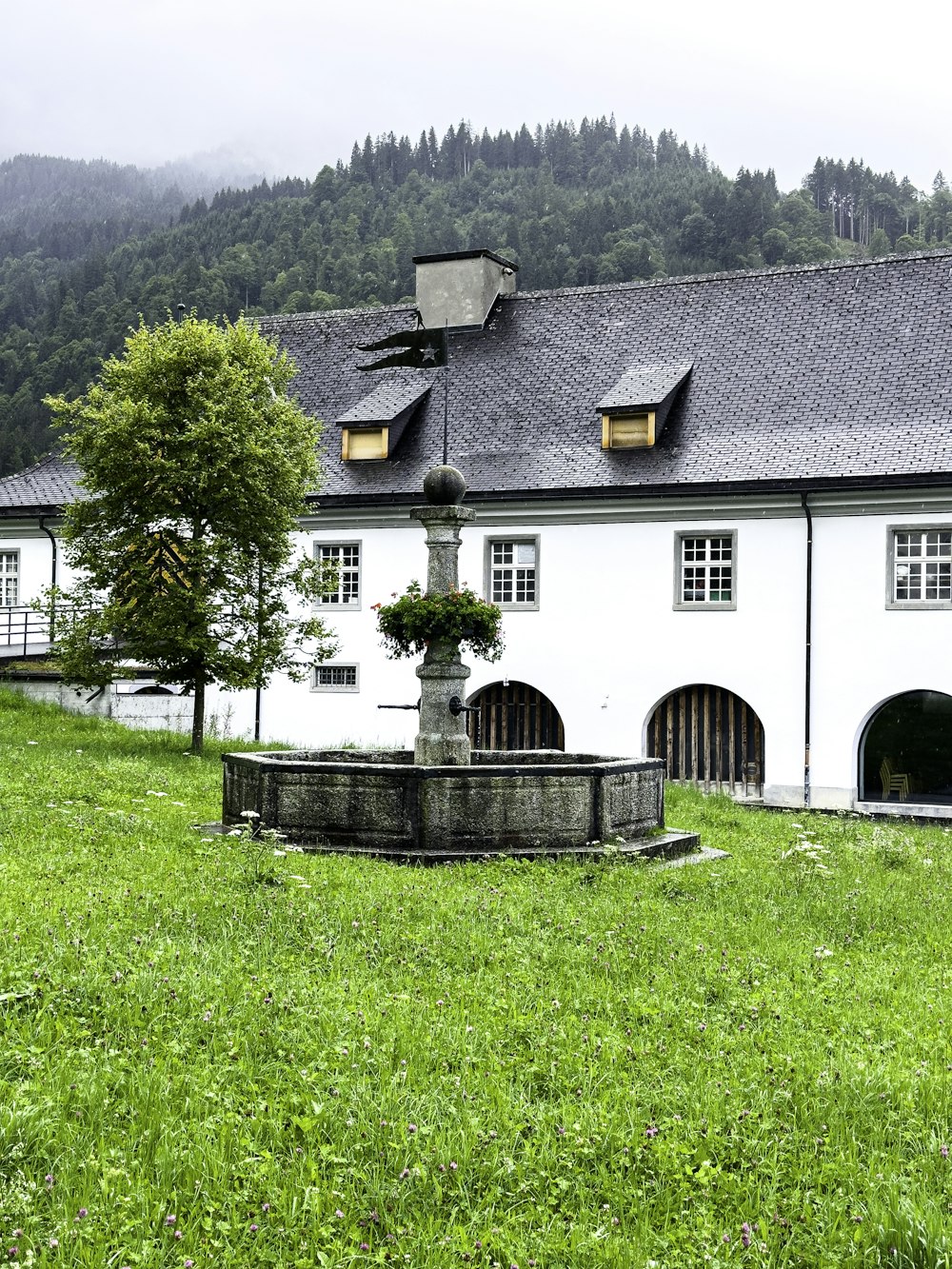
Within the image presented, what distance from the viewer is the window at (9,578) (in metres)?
32.0

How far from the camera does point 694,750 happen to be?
24984 millimetres

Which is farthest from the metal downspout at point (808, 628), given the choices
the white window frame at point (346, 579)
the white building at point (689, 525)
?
the white window frame at point (346, 579)

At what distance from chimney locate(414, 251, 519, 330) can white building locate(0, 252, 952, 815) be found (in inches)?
4.1

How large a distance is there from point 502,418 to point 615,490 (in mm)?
3864

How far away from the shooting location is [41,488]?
31734mm

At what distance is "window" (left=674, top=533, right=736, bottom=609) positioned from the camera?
975 inches

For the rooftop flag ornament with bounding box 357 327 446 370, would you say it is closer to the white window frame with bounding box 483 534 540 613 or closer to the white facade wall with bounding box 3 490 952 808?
the white facade wall with bounding box 3 490 952 808

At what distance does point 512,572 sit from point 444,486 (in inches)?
525

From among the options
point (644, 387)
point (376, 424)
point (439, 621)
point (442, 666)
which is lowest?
point (442, 666)

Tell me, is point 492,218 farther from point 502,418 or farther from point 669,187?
point 502,418

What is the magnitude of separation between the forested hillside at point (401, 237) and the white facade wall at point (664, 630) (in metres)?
21.7

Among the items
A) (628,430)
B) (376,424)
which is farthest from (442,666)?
(376,424)

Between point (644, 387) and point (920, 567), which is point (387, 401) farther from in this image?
point (920, 567)

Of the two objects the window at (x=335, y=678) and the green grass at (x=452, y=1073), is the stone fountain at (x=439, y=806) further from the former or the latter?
the window at (x=335, y=678)
